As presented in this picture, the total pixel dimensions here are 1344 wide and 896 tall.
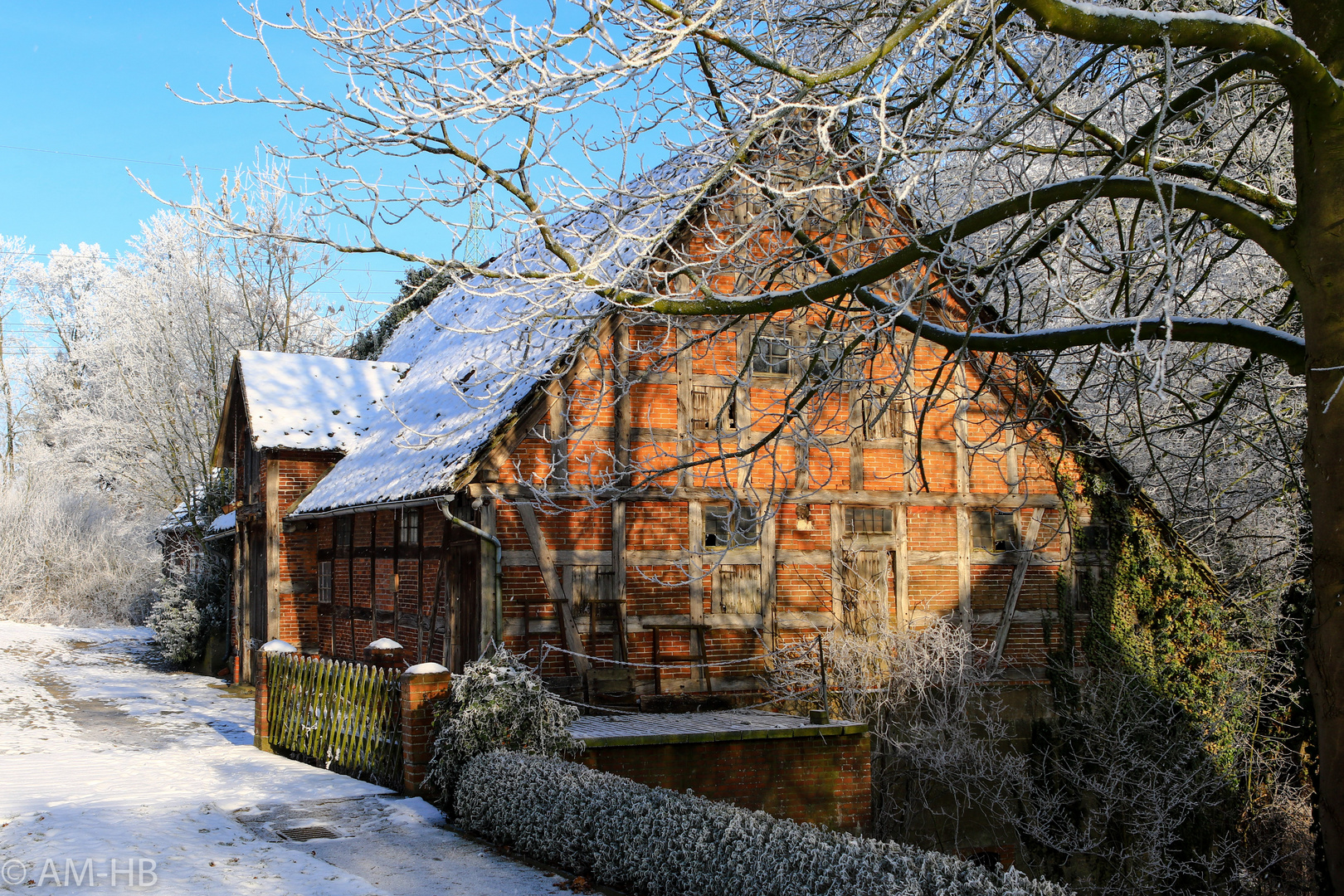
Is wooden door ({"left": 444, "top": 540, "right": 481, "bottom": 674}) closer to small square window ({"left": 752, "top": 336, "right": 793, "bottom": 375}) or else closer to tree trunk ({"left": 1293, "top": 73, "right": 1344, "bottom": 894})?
small square window ({"left": 752, "top": 336, "right": 793, "bottom": 375})

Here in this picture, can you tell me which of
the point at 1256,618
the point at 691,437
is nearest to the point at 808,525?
the point at 691,437

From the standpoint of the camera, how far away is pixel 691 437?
1241 cm

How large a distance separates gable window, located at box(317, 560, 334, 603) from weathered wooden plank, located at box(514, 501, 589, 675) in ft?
25.0

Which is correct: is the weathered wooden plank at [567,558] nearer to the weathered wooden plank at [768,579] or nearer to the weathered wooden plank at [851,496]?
the weathered wooden plank at [851,496]

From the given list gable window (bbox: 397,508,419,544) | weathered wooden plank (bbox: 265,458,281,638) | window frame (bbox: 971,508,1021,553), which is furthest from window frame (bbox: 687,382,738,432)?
weathered wooden plank (bbox: 265,458,281,638)

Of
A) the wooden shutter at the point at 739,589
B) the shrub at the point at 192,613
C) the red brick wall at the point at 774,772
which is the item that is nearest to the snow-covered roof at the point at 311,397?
the shrub at the point at 192,613

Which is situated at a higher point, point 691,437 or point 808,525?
point 691,437

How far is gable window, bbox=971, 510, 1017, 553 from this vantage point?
14.0 m

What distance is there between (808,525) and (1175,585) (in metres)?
6.01

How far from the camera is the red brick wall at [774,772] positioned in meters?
10.1

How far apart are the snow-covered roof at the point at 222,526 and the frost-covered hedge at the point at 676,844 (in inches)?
586

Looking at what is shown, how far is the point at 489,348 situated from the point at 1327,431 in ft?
35.4

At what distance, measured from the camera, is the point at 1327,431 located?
5.80 metres

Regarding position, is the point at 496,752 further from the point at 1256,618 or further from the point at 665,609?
the point at 1256,618
